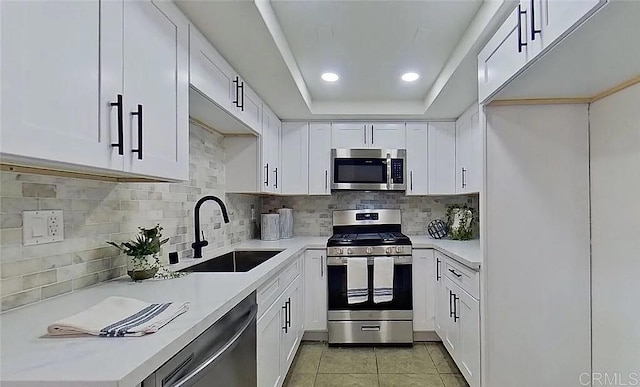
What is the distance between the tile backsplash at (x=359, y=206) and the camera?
4.30 meters

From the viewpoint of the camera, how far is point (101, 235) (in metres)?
1.66

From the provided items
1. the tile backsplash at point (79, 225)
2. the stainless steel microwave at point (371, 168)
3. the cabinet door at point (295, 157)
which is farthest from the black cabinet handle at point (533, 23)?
the cabinet door at point (295, 157)

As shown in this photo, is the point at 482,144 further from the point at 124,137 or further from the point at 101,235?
the point at 101,235

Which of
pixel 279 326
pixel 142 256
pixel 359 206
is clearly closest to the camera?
pixel 142 256

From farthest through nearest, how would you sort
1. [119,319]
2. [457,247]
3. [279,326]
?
[457,247] → [279,326] → [119,319]

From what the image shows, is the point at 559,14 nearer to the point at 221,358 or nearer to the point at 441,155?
the point at 221,358

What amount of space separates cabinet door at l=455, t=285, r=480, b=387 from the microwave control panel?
1440mm

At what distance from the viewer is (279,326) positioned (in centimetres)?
244

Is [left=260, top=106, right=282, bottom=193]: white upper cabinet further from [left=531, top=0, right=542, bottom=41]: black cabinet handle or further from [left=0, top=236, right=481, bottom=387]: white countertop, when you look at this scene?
[left=531, top=0, right=542, bottom=41]: black cabinet handle

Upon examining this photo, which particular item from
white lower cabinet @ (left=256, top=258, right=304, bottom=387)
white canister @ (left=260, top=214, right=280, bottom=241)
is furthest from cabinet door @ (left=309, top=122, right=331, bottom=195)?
white lower cabinet @ (left=256, top=258, right=304, bottom=387)

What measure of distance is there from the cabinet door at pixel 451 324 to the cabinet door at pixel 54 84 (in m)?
2.51

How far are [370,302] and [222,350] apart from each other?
239cm

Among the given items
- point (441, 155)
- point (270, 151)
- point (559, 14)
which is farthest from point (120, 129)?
point (441, 155)

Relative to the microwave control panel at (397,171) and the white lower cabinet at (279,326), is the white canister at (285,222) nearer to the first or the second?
the white lower cabinet at (279,326)
